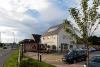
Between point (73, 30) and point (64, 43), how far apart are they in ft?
159

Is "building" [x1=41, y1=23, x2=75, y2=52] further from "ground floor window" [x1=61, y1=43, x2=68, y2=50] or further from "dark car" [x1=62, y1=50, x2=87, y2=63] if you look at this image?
"dark car" [x1=62, y1=50, x2=87, y2=63]

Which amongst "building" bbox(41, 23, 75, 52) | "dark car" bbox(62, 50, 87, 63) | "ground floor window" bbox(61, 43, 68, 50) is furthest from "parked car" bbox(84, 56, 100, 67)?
"ground floor window" bbox(61, 43, 68, 50)

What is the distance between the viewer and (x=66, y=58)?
102 feet

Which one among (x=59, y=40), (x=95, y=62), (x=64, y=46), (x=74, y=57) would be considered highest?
(x=59, y=40)

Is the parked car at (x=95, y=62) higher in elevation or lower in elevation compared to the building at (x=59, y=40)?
lower

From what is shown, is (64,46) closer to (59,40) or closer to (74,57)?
(59,40)

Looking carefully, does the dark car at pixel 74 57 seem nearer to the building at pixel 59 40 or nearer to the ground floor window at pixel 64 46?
the building at pixel 59 40

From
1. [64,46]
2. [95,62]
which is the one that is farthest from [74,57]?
[64,46]

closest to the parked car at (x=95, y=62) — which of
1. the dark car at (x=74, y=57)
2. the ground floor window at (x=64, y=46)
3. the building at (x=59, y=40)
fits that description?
the dark car at (x=74, y=57)

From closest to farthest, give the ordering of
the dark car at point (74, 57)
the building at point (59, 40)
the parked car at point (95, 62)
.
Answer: the parked car at point (95, 62), the dark car at point (74, 57), the building at point (59, 40)

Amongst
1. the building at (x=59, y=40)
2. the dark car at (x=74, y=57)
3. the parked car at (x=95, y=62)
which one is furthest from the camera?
the building at (x=59, y=40)

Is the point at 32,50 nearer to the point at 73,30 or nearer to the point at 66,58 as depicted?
the point at 66,58

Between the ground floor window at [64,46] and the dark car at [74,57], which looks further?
the ground floor window at [64,46]

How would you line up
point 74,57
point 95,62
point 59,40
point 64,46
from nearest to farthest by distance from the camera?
1. point 95,62
2. point 74,57
3. point 59,40
4. point 64,46
